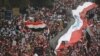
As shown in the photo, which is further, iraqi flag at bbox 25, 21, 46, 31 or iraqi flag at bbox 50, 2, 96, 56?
iraqi flag at bbox 25, 21, 46, 31

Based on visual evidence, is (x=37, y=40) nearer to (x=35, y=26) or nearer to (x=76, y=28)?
(x=76, y=28)

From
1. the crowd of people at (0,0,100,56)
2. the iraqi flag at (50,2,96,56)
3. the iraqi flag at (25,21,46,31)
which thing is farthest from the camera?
the iraqi flag at (25,21,46,31)

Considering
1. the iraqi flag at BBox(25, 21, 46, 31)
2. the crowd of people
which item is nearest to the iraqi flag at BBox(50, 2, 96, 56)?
the crowd of people

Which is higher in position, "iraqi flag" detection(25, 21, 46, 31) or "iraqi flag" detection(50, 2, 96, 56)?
"iraqi flag" detection(50, 2, 96, 56)

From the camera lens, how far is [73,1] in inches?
2709

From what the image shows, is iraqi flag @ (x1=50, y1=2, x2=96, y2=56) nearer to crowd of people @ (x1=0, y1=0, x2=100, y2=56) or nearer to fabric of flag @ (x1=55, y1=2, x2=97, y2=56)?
fabric of flag @ (x1=55, y1=2, x2=97, y2=56)

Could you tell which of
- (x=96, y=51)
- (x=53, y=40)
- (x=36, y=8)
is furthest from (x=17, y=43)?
(x=36, y=8)

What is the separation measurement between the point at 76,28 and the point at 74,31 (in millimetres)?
545

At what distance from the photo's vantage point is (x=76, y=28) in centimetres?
4394

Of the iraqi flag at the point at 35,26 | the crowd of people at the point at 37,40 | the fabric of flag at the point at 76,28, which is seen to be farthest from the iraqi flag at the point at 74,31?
the iraqi flag at the point at 35,26

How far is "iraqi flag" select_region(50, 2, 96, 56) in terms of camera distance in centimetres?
4041

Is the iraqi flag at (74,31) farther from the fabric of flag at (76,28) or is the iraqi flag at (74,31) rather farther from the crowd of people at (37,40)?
the crowd of people at (37,40)

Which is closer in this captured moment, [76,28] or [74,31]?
[74,31]

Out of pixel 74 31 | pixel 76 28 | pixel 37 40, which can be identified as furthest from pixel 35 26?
pixel 37 40
